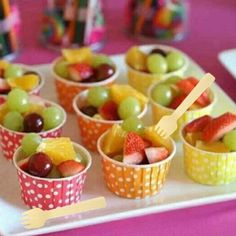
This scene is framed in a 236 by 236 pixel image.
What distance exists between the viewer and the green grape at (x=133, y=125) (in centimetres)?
107

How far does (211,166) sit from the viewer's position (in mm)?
1057

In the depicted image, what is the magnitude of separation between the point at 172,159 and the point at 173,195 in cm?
10

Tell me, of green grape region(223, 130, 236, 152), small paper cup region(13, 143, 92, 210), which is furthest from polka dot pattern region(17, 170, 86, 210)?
green grape region(223, 130, 236, 152)

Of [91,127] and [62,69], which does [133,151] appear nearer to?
[91,127]

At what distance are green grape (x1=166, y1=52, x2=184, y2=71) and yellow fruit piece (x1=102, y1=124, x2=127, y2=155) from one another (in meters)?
0.27

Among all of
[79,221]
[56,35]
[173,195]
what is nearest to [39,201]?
[79,221]

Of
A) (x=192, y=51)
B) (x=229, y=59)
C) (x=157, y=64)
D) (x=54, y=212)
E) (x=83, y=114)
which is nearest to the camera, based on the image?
(x=54, y=212)

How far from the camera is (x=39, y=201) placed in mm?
1002

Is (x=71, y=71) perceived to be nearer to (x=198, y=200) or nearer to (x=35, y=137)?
(x=35, y=137)

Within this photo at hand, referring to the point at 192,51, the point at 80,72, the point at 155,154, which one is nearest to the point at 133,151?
the point at 155,154

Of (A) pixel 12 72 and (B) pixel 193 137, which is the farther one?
(A) pixel 12 72

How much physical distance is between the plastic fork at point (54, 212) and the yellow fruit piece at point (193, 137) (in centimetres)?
18

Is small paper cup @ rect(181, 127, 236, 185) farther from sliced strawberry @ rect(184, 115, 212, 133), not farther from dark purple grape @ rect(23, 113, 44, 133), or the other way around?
dark purple grape @ rect(23, 113, 44, 133)

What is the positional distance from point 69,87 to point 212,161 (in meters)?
0.32
